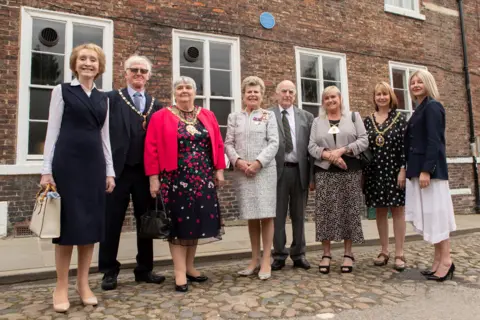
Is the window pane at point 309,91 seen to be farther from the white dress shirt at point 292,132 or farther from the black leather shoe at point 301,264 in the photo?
the black leather shoe at point 301,264

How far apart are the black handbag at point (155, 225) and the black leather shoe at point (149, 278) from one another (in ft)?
1.79

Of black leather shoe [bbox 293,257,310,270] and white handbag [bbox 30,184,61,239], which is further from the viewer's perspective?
black leather shoe [bbox 293,257,310,270]

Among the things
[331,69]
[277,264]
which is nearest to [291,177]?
[277,264]

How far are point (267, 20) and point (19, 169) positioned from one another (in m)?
5.43

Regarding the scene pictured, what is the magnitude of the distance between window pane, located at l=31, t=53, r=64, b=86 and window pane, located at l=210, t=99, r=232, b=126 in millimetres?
2739

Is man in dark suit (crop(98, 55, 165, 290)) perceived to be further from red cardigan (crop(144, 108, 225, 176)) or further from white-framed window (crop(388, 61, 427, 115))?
white-framed window (crop(388, 61, 427, 115))

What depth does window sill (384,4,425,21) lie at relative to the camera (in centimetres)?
930

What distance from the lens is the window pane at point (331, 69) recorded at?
8.52m

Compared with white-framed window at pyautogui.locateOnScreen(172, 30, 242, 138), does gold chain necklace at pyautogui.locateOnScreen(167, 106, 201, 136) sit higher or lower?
lower

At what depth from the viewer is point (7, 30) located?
5898 mm

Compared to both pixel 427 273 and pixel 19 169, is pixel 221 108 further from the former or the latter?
pixel 427 273

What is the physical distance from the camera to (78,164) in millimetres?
2859

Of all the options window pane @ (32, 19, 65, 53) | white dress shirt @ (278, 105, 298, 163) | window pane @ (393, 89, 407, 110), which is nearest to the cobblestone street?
white dress shirt @ (278, 105, 298, 163)

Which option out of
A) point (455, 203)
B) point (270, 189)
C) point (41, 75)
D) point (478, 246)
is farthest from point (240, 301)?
point (455, 203)
